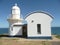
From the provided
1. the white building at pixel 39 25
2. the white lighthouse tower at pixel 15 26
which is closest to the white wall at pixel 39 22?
the white building at pixel 39 25

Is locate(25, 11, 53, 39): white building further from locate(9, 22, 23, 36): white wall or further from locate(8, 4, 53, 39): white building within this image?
locate(9, 22, 23, 36): white wall

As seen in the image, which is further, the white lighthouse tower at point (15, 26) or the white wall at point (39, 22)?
the white lighthouse tower at point (15, 26)

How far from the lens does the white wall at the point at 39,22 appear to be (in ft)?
90.5

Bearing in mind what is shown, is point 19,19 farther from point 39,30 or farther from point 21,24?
point 39,30

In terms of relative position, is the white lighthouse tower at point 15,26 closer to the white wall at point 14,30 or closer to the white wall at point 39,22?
the white wall at point 14,30

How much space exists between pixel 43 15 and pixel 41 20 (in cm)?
82

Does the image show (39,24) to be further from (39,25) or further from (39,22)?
(39,22)

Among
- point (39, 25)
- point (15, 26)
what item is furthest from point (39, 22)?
point (15, 26)

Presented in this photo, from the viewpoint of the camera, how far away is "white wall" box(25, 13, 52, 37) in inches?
1086

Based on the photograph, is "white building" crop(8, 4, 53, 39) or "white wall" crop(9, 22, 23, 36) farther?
"white wall" crop(9, 22, 23, 36)

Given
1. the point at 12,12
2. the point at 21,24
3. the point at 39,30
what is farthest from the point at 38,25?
the point at 12,12

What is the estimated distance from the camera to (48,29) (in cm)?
2755

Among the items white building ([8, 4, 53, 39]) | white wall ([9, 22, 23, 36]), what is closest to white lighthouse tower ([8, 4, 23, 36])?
white wall ([9, 22, 23, 36])

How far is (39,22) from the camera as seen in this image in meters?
27.7
